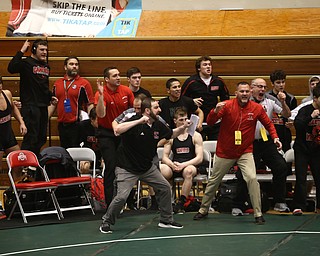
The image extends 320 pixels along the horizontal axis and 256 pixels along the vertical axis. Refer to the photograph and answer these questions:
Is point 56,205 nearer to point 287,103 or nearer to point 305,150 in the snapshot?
point 305,150

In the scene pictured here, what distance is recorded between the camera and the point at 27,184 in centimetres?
974

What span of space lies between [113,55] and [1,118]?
142 inches

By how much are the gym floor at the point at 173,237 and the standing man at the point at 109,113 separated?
57cm

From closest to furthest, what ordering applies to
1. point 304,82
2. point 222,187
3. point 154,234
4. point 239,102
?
point 154,234 < point 239,102 < point 222,187 < point 304,82

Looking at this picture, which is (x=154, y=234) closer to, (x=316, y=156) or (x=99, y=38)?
(x=316, y=156)

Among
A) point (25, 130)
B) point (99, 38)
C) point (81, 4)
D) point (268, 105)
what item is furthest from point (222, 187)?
point (81, 4)

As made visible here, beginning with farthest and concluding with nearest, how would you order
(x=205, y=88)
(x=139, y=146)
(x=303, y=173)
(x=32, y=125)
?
(x=205, y=88), (x=32, y=125), (x=303, y=173), (x=139, y=146)

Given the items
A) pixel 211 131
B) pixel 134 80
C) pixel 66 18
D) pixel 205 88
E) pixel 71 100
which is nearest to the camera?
pixel 134 80

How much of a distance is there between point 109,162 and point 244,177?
5.76 ft

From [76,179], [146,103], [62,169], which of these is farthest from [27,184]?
[146,103]

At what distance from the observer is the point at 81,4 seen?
14.5 m

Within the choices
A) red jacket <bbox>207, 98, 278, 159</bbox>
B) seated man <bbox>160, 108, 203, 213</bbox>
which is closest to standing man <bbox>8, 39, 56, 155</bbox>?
seated man <bbox>160, 108, 203, 213</bbox>

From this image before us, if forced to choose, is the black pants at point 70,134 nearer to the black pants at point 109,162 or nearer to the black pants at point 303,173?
the black pants at point 109,162

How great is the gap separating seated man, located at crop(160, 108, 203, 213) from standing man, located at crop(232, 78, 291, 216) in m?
0.62
